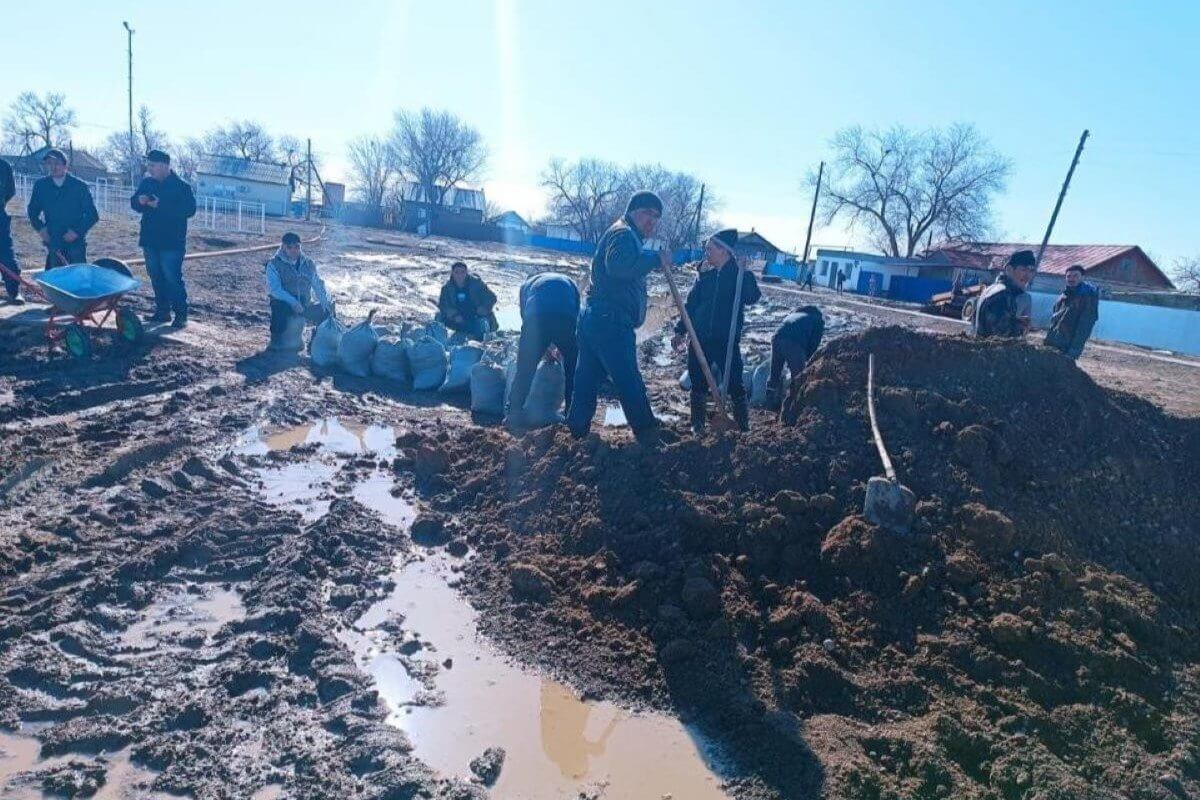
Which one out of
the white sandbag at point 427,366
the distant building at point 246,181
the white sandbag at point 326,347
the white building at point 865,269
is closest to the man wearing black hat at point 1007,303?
the white sandbag at point 427,366

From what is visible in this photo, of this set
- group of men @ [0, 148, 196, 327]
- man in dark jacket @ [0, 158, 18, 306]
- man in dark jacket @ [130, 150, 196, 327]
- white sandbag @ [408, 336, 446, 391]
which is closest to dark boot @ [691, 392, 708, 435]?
white sandbag @ [408, 336, 446, 391]

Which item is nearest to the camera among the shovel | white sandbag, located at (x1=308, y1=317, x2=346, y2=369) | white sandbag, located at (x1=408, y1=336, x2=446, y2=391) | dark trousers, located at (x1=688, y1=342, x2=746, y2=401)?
the shovel

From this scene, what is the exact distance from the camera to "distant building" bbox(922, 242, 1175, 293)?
35.3 metres

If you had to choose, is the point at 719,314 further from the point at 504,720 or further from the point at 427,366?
the point at 504,720

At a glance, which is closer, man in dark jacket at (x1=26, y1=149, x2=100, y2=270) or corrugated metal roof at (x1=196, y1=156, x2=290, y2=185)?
man in dark jacket at (x1=26, y1=149, x2=100, y2=270)

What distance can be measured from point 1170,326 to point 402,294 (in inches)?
872

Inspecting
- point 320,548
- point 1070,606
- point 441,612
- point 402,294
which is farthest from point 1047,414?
point 402,294

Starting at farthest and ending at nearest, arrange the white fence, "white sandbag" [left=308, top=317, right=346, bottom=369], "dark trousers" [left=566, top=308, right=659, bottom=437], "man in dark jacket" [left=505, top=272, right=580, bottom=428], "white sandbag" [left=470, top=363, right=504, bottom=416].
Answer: the white fence < "white sandbag" [left=308, top=317, right=346, bottom=369] < "white sandbag" [left=470, top=363, right=504, bottom=416] < "man in dark jacket" [left=505, top=272, right=580, bottom=428] < "dark trousers" [left=566, top=308, right=659, bottom=437]

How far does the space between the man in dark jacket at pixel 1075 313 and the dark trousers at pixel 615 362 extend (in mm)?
4468

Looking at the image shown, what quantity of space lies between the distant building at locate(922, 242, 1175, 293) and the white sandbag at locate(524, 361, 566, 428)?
33162mm

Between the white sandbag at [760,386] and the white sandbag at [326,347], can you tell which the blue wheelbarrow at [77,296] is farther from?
the white sandbag at [760,386]

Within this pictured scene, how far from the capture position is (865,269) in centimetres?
4325

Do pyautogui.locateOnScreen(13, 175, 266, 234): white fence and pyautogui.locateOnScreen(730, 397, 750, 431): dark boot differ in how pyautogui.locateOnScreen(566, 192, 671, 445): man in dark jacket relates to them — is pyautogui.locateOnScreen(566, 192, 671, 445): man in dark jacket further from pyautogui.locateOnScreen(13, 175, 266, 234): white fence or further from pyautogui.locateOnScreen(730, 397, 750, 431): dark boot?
pyautogui.locateOnScreen(13, 175, 266, 234): white fence

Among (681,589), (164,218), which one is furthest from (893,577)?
(164,218)
